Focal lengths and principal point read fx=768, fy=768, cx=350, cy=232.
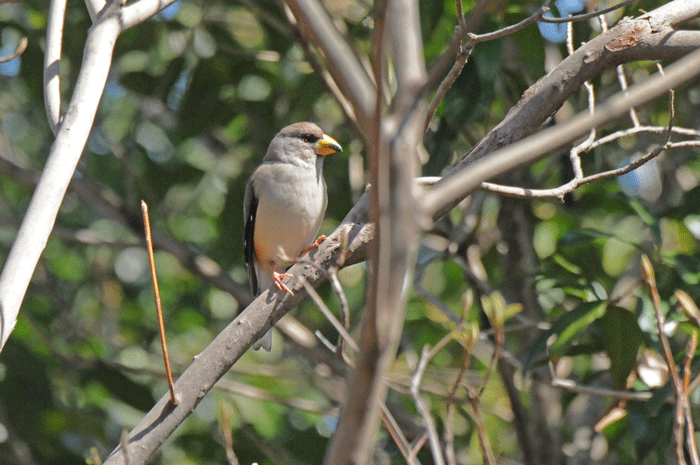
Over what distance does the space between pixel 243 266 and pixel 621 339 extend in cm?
375

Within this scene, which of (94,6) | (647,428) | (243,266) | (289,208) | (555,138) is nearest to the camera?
(555,138)

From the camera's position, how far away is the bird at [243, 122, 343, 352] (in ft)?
17.4

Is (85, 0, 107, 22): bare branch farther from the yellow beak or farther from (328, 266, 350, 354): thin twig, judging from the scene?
the yellow beak

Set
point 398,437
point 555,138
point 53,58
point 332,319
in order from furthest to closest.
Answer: point 53,58 < point 398,437 < point 332,319 < point 555,138

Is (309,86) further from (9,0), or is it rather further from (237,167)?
(9,0)

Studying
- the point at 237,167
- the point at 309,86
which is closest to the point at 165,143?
the point at 237,167

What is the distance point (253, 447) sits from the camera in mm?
5469

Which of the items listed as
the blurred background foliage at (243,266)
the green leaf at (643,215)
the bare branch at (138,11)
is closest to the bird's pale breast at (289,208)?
the blurred background foliage at (243,266)

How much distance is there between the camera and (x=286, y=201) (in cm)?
530

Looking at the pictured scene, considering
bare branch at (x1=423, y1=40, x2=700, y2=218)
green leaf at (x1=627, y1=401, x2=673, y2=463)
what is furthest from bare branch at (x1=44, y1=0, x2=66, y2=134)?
green leaf at (x1=627, y1=401, x2=673, y2=463)

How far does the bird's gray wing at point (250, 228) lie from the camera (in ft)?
18.5

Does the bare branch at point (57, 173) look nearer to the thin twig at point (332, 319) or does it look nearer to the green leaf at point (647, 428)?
the thin twig at point (332, 319)

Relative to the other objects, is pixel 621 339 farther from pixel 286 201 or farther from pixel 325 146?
pixel 325 146

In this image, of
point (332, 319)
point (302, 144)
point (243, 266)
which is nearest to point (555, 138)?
point (332, 319)
